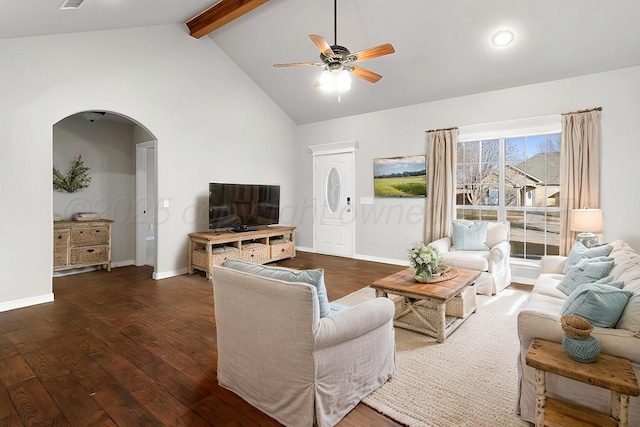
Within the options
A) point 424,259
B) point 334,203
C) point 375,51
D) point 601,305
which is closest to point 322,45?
point 375,51

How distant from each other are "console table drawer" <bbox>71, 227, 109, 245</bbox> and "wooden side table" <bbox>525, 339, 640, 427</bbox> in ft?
19.6

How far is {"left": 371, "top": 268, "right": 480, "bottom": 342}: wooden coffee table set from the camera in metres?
2.92

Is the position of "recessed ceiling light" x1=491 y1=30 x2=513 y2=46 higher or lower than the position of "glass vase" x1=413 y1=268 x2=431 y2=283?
higher

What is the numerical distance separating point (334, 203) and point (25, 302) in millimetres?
5035

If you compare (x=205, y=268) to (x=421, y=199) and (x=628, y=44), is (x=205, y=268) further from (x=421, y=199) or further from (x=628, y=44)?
(x=628, y=44)

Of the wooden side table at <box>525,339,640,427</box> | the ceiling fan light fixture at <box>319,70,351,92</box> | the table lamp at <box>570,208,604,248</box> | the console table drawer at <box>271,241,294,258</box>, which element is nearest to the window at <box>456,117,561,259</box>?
the table lamp at <box>570,208,604,248</box>

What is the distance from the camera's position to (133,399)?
2.11m

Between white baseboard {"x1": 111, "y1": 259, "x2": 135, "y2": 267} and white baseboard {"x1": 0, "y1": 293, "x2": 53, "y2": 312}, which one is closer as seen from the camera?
white baseboard {"x1": 0, "y1": 293, "x2": 53, "y2": 312}

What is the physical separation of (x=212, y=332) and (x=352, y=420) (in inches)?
66.9

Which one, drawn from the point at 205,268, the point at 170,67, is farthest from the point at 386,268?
the point at 170,67

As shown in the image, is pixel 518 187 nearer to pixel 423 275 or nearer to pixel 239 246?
pixel 423 275

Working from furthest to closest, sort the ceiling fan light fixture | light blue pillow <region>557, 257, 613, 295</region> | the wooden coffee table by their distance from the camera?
the ceiling fan light fixture
the wooden coffee table
light blue pillow <region>557, 257, 613, 295</region>

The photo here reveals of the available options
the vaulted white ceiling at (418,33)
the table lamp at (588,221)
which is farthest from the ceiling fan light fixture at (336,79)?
the table lamp at (588,221)

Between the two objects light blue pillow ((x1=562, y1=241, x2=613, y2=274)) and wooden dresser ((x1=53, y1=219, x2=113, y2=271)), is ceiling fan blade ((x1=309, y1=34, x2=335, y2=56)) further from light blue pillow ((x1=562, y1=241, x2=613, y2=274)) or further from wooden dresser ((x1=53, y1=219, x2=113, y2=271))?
wooden dresser ((x1=53, y1=219, x2=113, y2=271))
